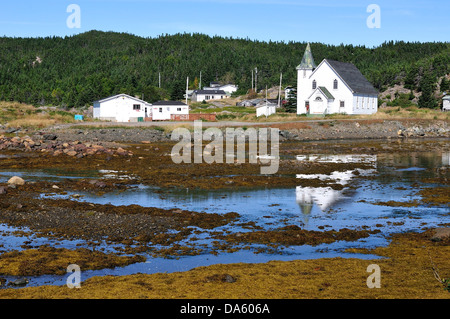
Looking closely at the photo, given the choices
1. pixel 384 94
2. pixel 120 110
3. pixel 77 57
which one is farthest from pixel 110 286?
pixel 77 57

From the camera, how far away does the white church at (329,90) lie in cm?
7462

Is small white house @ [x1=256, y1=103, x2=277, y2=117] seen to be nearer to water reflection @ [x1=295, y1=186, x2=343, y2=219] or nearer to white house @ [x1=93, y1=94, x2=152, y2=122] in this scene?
white house @ [x1=93, y1=94, x2=152, y2=122]

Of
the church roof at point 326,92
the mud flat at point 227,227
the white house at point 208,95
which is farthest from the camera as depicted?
the white house at point 208,95

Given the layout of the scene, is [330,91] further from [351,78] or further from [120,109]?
[120,109]

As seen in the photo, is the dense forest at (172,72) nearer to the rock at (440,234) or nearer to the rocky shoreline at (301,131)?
the rocky shoreline at (301,131)

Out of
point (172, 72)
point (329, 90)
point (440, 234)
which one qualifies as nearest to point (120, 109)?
point (329, 90)

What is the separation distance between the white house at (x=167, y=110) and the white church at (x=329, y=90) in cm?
1755

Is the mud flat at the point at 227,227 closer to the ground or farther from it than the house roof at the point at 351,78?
closer to the ground

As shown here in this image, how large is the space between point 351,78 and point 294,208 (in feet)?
198

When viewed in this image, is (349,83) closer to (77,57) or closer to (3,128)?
(3,128)

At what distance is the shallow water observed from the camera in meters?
14.5

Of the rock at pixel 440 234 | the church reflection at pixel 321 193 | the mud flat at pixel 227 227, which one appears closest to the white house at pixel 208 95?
the church reflection at pixel 321 193

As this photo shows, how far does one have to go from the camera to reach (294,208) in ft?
69.8
